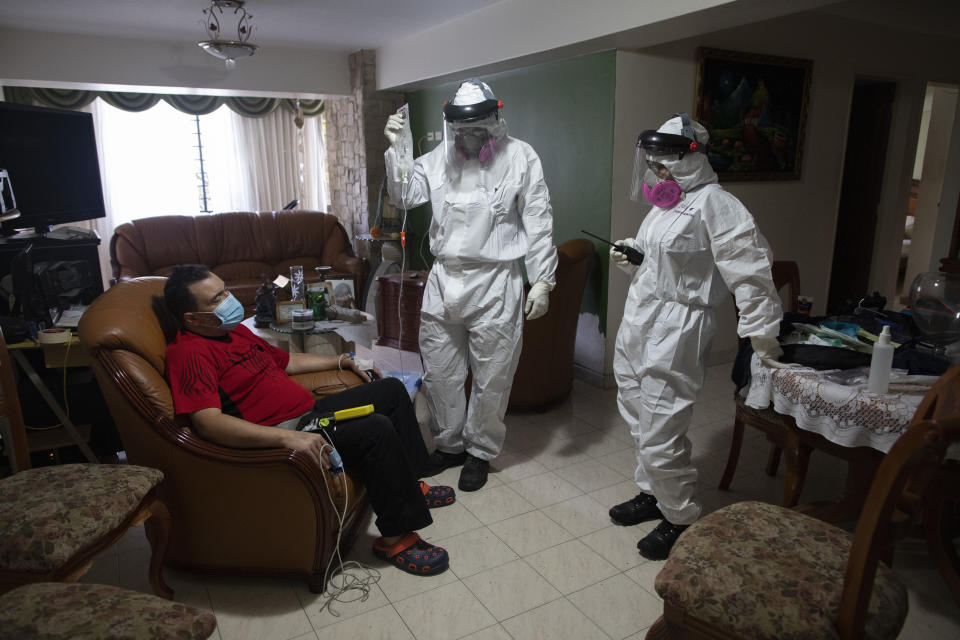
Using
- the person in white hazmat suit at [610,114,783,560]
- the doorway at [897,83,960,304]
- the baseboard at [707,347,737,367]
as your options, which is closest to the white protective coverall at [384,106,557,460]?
the person in white hazmat suit at [610,114,783,560]

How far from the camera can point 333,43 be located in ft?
16.3

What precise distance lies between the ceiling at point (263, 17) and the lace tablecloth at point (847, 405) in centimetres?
295

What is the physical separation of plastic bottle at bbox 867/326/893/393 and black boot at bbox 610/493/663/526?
92 centimetres

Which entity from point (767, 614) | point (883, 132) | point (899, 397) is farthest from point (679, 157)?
point (883, 132)

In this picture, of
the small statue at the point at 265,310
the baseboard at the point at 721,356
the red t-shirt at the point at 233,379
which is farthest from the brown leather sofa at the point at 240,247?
the red t-shirt at the point at 233,379

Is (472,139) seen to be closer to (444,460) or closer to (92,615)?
(444,460)

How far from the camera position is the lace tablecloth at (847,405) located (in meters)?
1.56

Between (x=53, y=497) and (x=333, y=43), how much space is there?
433 centimetres

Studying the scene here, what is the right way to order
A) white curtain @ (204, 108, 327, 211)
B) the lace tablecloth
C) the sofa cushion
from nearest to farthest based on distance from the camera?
the sofa cushion → the lace tablecloth → white curtain @ (204, 108, 327, 211)

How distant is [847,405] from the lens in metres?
1.61

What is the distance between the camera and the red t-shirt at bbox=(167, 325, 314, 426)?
69.6 inches

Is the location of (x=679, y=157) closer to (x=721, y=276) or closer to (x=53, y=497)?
(x=721, y=276)

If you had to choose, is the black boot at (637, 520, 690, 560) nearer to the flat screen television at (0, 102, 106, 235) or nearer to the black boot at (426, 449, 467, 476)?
the black boot at (426, 449, 467, 476)

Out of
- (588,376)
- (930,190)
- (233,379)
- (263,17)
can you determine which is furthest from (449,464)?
(930,190)
